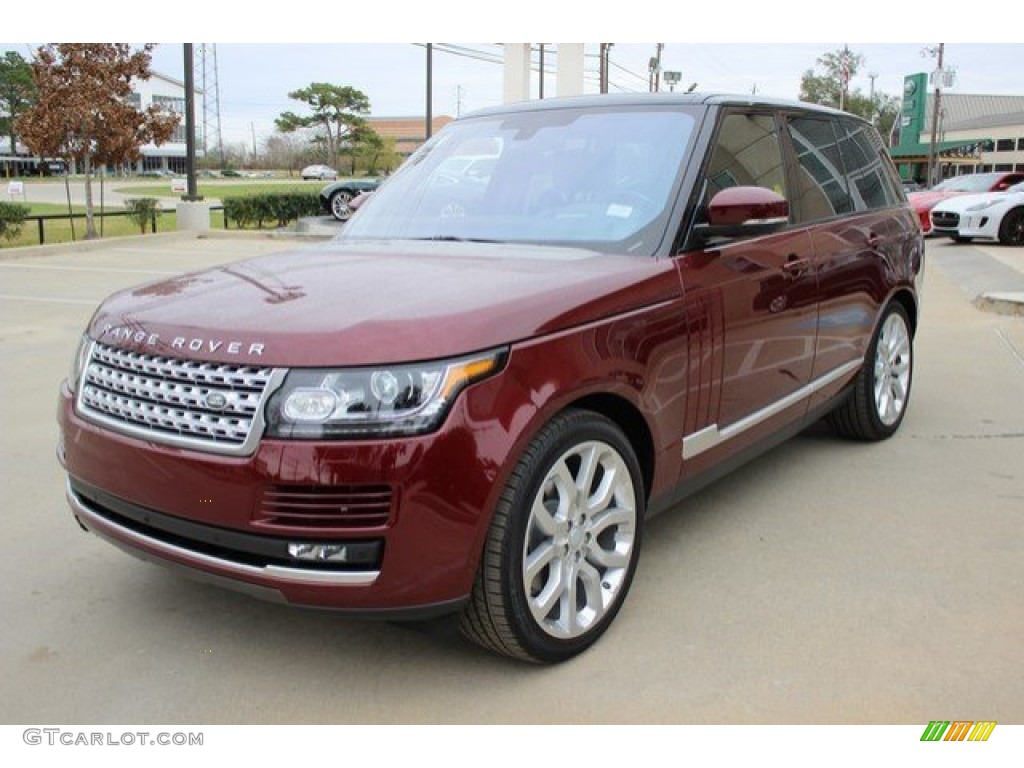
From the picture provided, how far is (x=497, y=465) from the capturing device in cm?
256

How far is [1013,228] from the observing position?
18.2 m

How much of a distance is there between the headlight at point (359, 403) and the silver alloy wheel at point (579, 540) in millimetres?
474

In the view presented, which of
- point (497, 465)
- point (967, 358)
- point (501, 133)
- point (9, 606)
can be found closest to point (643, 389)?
point (497, 465)

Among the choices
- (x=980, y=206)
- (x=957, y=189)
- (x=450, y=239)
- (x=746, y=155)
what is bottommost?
(x=450, y=239)

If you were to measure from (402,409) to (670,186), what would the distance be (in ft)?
5.29

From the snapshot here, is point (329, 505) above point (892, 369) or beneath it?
above

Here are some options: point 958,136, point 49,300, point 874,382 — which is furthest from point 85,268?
point 958,136

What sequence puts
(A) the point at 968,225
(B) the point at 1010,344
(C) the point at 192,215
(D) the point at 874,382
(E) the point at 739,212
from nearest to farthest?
(E) the point at 739,212, (D) the point at 874,382, (B) the point at 1010,344, (A) the point at 968,225, (C) the point at 192,215

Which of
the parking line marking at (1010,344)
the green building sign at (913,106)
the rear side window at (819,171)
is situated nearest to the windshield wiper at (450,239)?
the rear side window at (819,171)

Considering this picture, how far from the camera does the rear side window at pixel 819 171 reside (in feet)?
14.6

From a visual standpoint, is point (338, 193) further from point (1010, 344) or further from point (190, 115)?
point (1010, 344)

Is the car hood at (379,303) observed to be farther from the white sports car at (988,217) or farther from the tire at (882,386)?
the white sports car at (988,217)

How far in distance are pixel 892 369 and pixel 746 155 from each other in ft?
→ 6.99

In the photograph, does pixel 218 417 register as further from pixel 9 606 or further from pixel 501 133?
pixel 501 133
